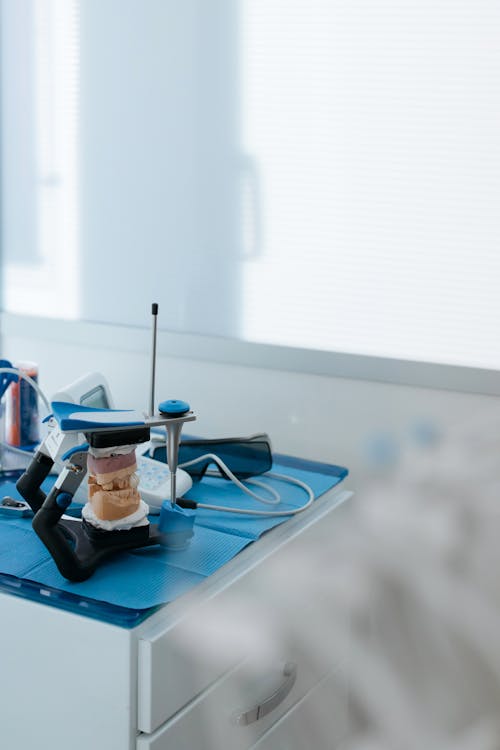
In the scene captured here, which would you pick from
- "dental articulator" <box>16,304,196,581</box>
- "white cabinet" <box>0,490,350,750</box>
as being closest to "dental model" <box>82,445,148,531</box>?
"dental articulator" <box>16,304,196,581</box>

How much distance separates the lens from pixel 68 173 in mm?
1789

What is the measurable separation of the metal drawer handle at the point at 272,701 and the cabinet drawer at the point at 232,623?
21 millimetres

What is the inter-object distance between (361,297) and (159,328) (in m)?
0.38

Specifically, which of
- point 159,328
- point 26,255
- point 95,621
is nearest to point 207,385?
point 159,328

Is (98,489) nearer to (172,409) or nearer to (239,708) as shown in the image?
(172,409)

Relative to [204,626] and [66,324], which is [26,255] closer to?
[66,324]

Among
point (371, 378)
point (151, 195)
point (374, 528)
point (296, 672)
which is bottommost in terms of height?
point (296, 672)

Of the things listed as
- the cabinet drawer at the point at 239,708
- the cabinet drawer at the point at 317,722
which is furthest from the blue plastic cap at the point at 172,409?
the cabinet drawer at the point at 317,722

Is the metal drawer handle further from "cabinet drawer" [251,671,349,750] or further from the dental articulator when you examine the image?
the dental articulator

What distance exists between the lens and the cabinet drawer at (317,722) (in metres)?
1.35

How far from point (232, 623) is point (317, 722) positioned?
1.12ft

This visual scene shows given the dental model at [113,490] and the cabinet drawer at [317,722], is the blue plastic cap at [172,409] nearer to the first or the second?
the dental model at [113,490]

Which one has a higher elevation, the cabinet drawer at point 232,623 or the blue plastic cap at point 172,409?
the blue plastic cap at point 172,409

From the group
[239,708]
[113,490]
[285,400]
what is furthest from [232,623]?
[285,400]
